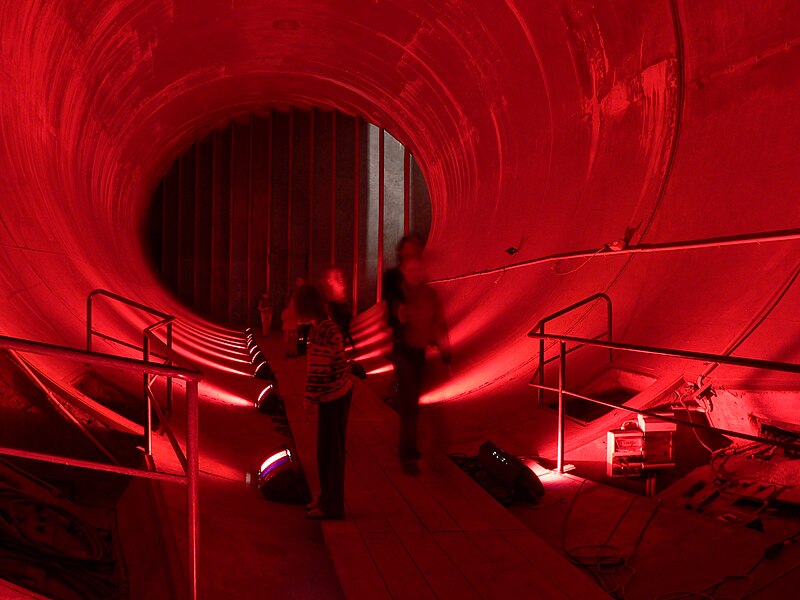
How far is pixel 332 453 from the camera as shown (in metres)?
4.04

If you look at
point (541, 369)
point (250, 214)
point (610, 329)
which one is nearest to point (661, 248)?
point (610, 329)

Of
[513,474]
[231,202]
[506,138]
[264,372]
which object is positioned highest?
[506,138]

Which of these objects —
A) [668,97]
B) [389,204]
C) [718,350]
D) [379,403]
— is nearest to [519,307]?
[379,403]

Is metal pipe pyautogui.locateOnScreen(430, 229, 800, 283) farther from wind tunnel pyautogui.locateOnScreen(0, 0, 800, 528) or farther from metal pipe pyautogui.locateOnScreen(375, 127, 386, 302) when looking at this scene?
metal pipe pyautogui.locateOnScreen(375, 127, 386, 302)

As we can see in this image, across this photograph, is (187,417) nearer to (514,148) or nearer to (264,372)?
(264,372)

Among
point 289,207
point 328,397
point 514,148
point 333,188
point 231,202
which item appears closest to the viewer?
point 328,397

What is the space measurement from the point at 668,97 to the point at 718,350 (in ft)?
7.40

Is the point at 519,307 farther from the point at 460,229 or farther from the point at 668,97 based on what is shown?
the point at 460,229

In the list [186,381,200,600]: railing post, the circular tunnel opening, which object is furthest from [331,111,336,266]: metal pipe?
[186,381,200,600]: railing post

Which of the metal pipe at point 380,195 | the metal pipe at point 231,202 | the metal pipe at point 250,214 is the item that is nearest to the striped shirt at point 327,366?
the metal pipe at point 380,195

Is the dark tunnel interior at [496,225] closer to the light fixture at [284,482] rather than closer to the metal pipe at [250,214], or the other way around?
the light fixture at [284,482]

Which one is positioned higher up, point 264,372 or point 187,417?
point 187,417

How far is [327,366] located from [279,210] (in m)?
15.0

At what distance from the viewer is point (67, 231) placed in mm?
8500
